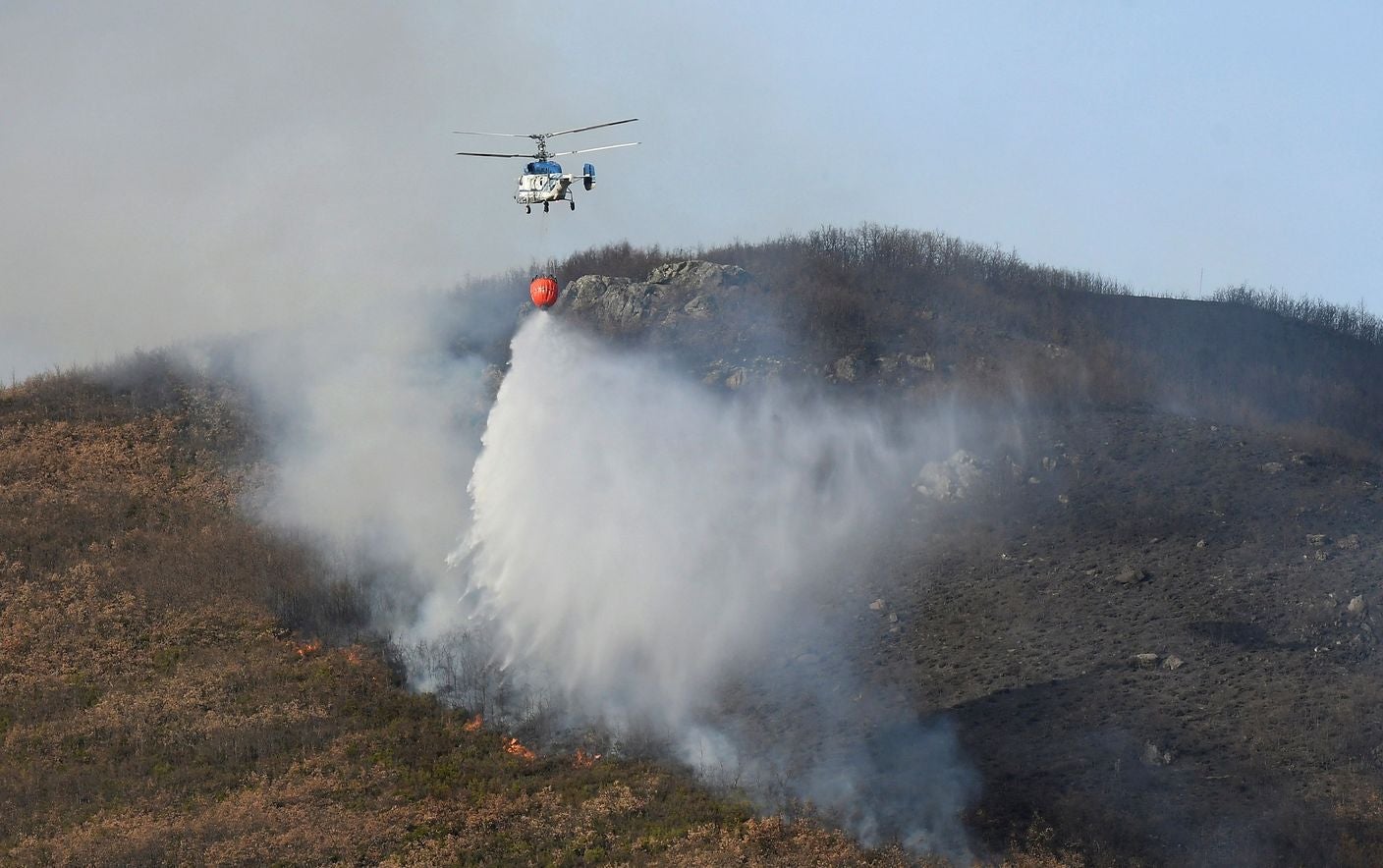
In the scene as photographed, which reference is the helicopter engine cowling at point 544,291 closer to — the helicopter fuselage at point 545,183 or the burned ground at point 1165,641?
the helicopter fuselage at point 545,183

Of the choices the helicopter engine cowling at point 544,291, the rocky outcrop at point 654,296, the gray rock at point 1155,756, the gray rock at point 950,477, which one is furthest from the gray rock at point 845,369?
the gray rock at point 1155,756

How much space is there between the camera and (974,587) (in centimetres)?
5138

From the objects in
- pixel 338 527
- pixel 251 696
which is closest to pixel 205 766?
pixel 251 696

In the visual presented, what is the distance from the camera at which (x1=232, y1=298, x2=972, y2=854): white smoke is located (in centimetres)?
4197

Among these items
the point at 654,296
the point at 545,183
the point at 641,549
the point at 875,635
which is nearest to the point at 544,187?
the point at 545,183

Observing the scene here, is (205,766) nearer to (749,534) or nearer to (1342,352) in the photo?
(749,534)

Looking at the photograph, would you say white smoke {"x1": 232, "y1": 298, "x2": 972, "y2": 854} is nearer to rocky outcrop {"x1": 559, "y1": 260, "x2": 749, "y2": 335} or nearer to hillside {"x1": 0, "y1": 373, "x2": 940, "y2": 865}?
hillside {"x1": 0, "y1": 373, "x2": 940, "y2": 865}

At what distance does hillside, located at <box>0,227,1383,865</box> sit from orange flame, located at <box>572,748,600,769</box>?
0.15m

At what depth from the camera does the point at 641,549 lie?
5328 centimetres

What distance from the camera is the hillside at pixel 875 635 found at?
122ft

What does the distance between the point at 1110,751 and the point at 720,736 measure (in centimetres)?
1272

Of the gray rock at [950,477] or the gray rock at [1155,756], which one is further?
the gray rock at [950,477]

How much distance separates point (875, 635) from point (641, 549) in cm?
1072

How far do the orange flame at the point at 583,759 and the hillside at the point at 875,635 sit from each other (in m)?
0.15
